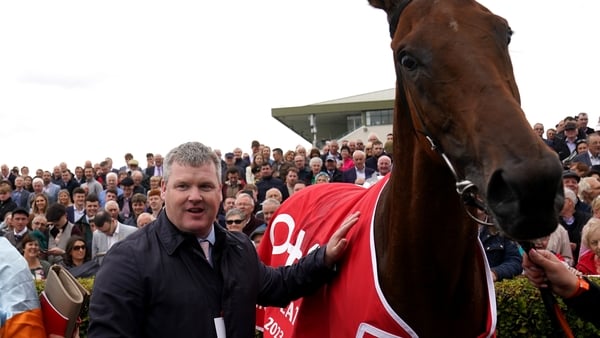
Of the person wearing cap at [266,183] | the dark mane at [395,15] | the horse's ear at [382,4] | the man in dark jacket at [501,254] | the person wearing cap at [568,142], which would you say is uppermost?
the horse's ear at [382,4]

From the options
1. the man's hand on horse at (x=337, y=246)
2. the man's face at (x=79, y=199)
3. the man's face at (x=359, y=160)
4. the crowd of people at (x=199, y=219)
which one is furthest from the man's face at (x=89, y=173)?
the man's hand on horse at (x=337, y=246)

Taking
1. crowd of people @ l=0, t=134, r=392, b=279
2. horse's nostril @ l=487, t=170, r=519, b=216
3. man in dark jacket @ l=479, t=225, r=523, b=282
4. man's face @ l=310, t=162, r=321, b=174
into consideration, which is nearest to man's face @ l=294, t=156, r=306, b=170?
crowd of people @ l=0, t=134, r=392, b=279

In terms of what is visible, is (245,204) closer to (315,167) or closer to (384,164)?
(384,164)

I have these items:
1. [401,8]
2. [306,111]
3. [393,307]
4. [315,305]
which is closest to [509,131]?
[401,8]

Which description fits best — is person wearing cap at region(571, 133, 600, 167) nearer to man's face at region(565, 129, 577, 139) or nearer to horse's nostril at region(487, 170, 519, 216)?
man's face at region(565, 129, 577, 139)

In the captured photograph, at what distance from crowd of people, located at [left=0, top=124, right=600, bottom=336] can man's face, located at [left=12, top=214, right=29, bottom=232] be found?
1 cm

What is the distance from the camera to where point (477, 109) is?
5.88 ft

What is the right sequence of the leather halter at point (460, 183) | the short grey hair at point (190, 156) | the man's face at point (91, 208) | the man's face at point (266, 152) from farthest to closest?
the man's face at point (266, 152), the man's face at point (91, 208), the short grey hair at point (190, 156), the leather halter at point (460, 183)

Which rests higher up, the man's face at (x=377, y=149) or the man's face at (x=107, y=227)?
the man's face at (x=377, y=149)

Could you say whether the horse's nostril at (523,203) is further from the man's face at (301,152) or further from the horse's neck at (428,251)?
the man's face at (301,152)

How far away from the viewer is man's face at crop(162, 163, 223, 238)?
7.77 feet

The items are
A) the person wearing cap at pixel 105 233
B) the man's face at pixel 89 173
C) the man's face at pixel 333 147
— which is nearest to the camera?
the person wearing cap at pixel 105 233

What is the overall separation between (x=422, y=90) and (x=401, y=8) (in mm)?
471

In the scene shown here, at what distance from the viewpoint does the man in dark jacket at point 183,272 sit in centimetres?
218
